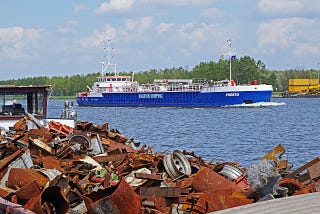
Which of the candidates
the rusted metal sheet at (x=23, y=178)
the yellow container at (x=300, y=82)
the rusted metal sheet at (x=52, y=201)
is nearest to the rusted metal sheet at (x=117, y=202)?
the rusted metal sheet at (x=52, y=201)

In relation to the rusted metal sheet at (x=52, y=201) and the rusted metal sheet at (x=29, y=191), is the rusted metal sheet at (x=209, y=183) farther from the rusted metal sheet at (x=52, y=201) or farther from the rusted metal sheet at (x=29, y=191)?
the rusted metal sheet at (x=29, y=191)

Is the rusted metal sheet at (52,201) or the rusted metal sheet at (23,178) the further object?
the rusted metal sheet at (23,178)

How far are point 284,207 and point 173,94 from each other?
103734mm

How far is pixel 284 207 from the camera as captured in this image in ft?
30.0

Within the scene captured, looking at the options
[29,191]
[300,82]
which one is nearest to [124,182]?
[29,191]

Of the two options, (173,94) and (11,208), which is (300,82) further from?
(11,208)

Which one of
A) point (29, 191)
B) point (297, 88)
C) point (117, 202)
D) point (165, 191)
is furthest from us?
point (297, 88)

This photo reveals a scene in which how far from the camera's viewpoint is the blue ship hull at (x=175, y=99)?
103 m

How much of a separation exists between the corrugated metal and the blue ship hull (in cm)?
9345

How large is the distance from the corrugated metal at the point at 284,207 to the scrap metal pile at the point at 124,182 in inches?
17.8

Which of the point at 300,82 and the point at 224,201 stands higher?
the point at 224,201

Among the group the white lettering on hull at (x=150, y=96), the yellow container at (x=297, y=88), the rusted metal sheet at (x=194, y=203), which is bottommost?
the yellow container at (x=297, y=88)

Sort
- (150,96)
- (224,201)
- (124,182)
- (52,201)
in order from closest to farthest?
(124,182) < (52,201) < (224,201) < (150,96)

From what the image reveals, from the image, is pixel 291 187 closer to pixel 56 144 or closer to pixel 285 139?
pixel 56 144
